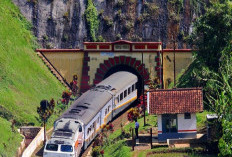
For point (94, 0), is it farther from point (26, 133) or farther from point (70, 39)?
point (26, 133)

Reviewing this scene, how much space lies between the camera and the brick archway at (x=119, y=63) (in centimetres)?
6291

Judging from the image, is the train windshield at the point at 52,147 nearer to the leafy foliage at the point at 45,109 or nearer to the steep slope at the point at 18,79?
the steep slope at the point at 18,79

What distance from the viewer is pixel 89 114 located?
152 feet

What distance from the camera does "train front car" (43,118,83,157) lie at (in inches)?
1665

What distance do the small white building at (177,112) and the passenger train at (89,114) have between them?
4906 mm

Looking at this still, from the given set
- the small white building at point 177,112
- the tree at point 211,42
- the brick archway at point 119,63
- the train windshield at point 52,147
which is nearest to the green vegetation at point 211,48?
the tree at point 211,42

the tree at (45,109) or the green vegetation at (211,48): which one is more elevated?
the green vegetation at (211,48)

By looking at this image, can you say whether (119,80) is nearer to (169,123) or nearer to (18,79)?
(18,79)

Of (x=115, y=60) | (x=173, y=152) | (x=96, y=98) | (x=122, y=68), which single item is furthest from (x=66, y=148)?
(x=122, y=68)

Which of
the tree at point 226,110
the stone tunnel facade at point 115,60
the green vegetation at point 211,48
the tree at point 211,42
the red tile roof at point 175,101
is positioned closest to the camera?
the tree at point 226,110

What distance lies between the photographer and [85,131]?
148 ft

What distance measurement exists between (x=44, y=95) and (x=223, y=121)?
22.4m

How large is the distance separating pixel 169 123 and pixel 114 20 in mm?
22189

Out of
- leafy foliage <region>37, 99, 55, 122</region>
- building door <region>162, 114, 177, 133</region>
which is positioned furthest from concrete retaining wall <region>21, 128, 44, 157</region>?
building door <region>162, 114, 177, 133</region>
